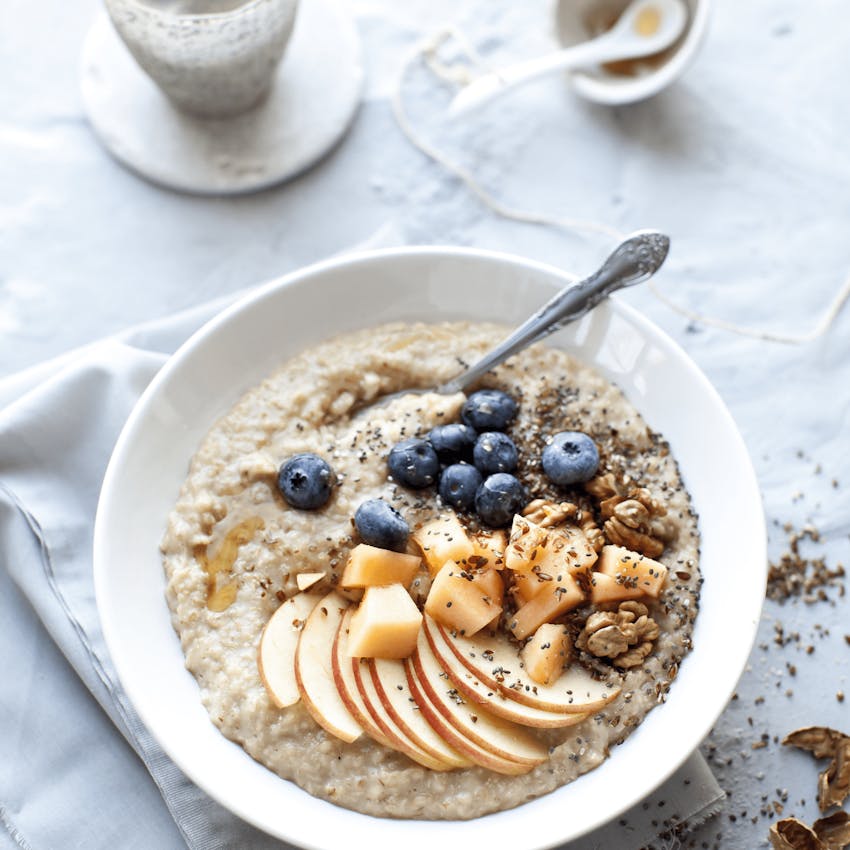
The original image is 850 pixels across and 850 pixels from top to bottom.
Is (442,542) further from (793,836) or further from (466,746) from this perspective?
(793,836)

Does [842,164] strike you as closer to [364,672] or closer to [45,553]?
[364,672]

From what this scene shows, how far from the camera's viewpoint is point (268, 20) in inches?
122

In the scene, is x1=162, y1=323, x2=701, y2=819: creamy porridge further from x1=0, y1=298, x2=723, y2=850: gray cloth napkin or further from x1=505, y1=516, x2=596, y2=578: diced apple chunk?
x1=0, y1=298, x2=723, y2=850: gray cloth napkin

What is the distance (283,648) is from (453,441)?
2.17ft

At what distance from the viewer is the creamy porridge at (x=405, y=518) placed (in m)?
2.38

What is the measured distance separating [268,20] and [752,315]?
1.78 metres

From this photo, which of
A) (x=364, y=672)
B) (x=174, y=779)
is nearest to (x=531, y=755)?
(x=364, y=672)

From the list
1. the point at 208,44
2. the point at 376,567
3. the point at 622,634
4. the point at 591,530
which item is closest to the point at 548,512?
the point at 591,530

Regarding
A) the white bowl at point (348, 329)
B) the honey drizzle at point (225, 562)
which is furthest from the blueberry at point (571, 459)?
the honey drizzle at point (225, 562)

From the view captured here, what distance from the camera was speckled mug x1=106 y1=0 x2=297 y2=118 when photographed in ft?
9.94

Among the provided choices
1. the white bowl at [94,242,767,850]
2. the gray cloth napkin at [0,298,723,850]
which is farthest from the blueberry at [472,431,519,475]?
the gray cloth napkin at [0,298,723,850]

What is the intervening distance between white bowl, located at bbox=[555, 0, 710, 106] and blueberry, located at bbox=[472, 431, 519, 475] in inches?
57.5

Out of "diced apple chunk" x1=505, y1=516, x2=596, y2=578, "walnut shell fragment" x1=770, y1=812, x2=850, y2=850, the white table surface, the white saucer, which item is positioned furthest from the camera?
the white saucer

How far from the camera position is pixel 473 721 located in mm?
2354
